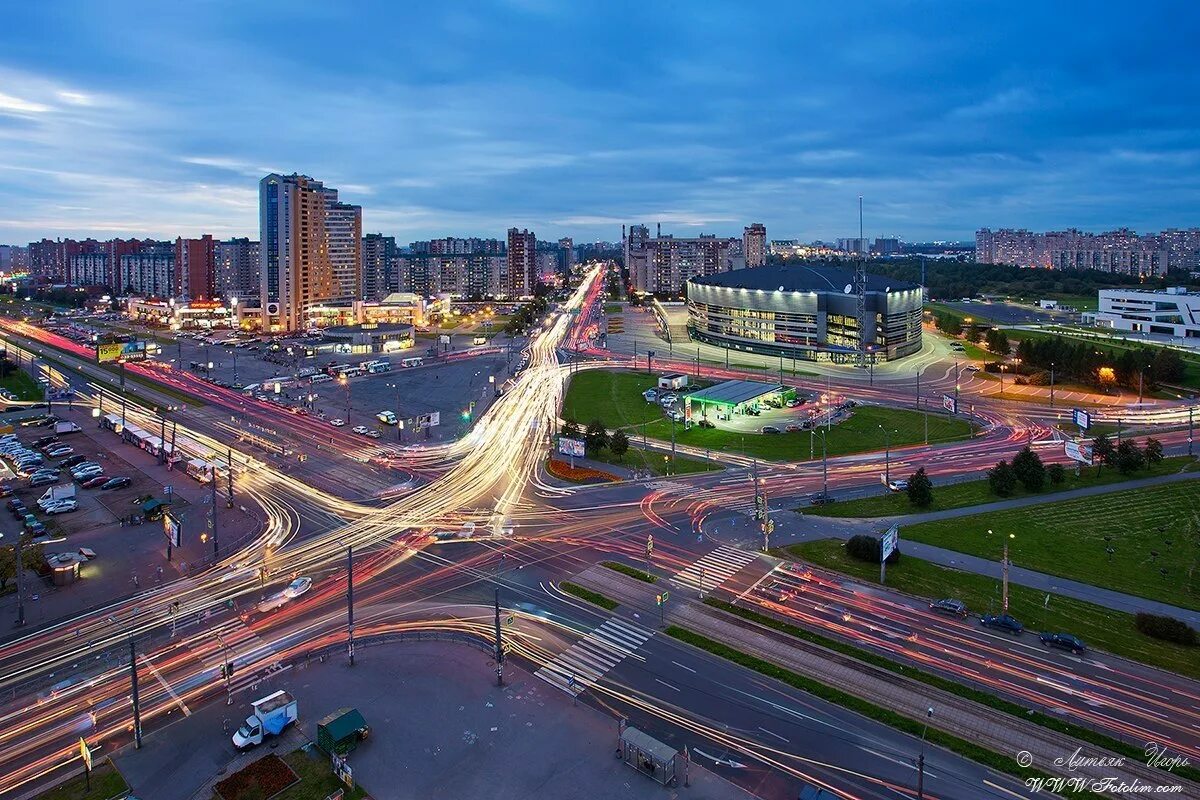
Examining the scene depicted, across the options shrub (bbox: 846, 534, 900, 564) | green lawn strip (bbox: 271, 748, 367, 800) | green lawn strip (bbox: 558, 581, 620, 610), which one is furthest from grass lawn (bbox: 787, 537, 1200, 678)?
green lawn strip (bbox: 271, 748, 367, 800)

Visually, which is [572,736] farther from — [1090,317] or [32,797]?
[1090,317]

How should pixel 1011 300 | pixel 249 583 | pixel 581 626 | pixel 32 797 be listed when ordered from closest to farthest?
pixel 32 797
pixel 581 626
pixel 249 583
pixel 1011 300

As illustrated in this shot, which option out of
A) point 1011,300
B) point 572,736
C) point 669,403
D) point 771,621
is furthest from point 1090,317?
point 572,736

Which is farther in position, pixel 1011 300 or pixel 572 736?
pixel 1011 300

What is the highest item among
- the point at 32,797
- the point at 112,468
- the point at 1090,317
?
the point at 1090,317

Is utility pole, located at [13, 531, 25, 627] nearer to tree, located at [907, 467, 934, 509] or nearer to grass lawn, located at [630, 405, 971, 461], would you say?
grass lawn, located at [630, 405, 971, 461]

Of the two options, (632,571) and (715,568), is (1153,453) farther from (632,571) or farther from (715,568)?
(632,571)
